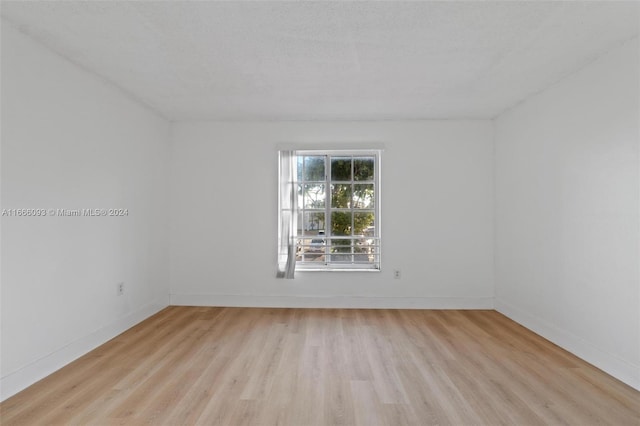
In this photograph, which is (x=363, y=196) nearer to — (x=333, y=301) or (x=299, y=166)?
(x=299, y=166)

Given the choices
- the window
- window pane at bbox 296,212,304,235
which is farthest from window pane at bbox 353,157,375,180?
window pane at bbox 296,212,304,235

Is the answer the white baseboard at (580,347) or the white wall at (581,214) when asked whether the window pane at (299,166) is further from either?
the white baseboard at (580,347)

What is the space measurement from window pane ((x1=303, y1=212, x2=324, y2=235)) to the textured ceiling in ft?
5.46

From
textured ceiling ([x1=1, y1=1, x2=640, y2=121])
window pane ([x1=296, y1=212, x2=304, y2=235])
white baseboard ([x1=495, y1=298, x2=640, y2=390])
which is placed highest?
textured ceiling ([x1=1, y1=1, x2=640, y2=121])

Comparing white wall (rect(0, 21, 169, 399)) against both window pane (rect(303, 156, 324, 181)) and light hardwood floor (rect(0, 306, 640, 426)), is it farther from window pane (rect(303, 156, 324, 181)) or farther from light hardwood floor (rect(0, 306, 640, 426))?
window pane (rect(303, 156, 324, 181))

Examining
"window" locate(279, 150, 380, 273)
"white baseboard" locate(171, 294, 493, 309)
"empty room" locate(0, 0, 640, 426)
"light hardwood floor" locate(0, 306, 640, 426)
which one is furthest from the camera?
"window" locate(279, 150, 380, 273)

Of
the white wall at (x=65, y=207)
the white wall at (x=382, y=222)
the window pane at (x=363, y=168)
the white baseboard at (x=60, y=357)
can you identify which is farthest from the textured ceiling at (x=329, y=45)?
the white baseboard at (x=60, y=357)

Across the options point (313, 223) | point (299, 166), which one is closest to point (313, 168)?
point (299, 166)

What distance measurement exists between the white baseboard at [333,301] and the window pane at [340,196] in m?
1.26

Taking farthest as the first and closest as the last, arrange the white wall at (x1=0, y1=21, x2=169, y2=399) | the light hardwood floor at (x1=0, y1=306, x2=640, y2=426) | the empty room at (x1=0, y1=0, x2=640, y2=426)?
the white wall at (x1=0, y1=21, x2=169, y2=399)
the empty room at (x1=0, y1=0, x2=640, y2=426)
the light hardwood floor at (x1=0, y1=306, x2=640, y2=426)

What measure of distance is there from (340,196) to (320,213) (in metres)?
0.37

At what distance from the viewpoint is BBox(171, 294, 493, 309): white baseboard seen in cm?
479

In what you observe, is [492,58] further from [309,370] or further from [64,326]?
[64,326]

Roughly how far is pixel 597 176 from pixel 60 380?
15.0 feet
